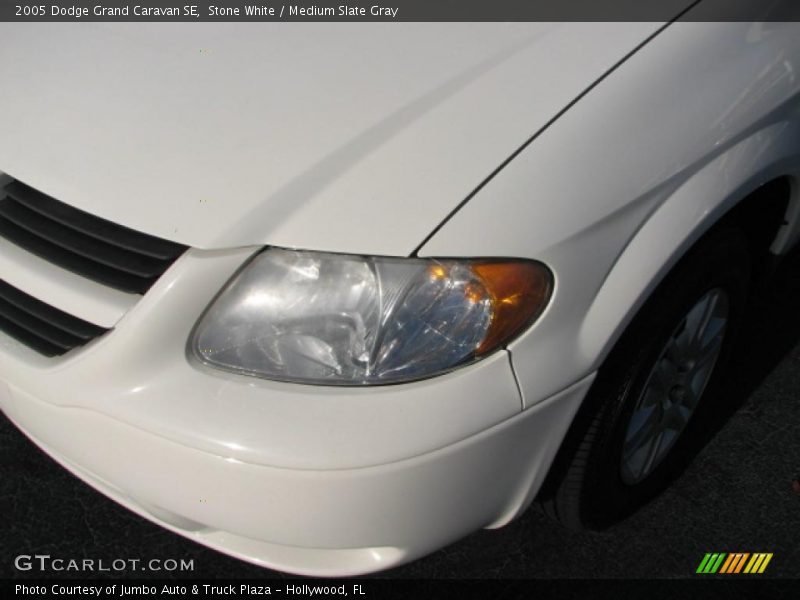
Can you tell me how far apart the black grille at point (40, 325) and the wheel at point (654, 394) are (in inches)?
37.2

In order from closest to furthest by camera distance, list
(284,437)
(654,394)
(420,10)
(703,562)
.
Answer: (284,437)
(420,10)
(654,394)
(703,562)

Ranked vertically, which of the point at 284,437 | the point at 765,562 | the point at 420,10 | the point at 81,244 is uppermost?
the point at 420,10

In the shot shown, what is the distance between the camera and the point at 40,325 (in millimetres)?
1753

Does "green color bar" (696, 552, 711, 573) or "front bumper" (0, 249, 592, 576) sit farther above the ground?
"front bumper" (0, 249, 592, 576)

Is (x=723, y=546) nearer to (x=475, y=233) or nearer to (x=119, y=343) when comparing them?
(x=475, y=233)

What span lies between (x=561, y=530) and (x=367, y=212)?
1.06m

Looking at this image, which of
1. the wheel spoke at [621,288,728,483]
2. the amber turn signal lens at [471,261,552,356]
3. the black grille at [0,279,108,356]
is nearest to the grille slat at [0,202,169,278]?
the black grille at [0,279,108,356]

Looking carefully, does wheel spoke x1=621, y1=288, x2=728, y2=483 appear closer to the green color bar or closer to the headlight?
the green color bar

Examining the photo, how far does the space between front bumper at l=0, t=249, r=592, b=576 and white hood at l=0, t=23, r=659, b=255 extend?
139 mm

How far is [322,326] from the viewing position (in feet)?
5.20

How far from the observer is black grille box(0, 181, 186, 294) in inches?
64.1

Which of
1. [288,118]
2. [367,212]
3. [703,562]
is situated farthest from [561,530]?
[288,118]

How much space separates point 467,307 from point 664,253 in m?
0.39

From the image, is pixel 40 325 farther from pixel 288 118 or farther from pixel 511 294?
pixel 511 294
